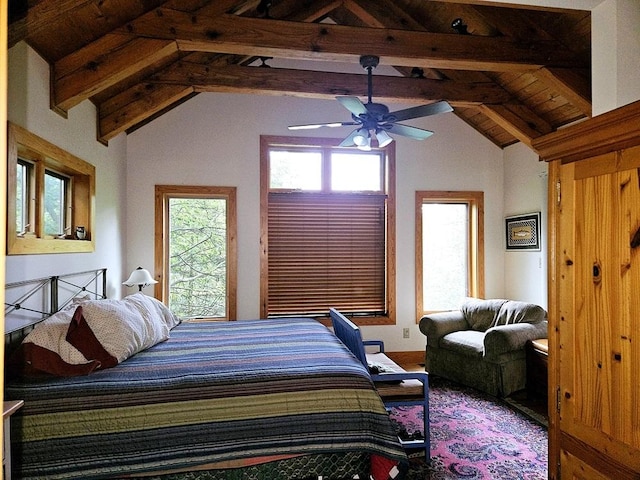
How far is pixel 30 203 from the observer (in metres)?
2.87

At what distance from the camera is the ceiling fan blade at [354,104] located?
9.93 feet

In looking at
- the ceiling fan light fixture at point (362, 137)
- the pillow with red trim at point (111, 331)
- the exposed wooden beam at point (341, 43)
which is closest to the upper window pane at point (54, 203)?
the pillow with red trim at point (111, 331)

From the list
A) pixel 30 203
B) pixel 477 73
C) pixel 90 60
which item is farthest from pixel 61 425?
pixel 477 73

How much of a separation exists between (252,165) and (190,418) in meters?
3.35

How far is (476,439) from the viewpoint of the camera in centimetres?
310

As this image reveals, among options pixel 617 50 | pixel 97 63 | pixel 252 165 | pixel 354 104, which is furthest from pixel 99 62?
pixel 617 50

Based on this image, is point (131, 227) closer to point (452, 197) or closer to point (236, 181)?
point (236, 181)

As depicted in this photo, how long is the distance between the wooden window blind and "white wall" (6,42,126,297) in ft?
5.39

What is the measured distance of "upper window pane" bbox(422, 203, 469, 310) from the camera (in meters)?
5.36

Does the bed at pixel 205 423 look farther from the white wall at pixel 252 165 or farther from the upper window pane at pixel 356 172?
the upper window pane at pixel 356 172

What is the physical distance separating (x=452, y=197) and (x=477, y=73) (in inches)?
61.2

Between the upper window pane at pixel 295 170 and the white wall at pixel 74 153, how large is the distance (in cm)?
167

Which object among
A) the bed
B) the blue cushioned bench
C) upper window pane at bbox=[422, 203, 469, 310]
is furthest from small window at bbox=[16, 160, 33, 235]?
upper window pane at bbox=[422, 203, 469, 310]

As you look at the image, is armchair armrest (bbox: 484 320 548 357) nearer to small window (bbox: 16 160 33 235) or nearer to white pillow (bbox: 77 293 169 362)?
white pillow (bbox: 77 293 169 362)
